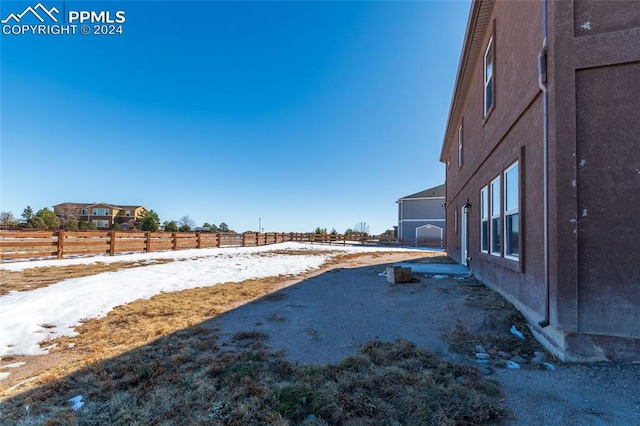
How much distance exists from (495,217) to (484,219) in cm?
92

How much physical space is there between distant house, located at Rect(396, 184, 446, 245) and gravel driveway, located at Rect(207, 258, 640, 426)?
78.6 feet

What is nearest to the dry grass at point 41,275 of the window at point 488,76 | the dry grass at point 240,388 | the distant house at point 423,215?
the dry grass at point 240,388

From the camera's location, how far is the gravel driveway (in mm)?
2119

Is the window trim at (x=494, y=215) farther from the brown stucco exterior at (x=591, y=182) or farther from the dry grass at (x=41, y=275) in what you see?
the dry grass at (x=41, y=275)

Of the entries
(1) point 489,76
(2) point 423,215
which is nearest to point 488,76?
(1) point 489,76

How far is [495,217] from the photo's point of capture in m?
5.64

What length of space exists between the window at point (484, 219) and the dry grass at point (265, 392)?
14.1ft

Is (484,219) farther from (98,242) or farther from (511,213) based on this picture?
(98,242)

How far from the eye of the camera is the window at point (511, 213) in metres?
4.43

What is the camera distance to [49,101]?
35.4ft

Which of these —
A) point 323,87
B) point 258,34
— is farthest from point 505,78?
point 323,87

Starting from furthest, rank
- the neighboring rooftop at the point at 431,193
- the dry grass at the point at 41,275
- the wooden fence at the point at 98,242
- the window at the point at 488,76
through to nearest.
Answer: the neighboring rooftop at the point at 431,193
the wooden fence at the point at 98,242
the dry grass at the point at 41,275
the window at the point at 488,76

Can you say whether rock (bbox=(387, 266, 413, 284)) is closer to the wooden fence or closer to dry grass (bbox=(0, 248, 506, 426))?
dry grass (bbox=(0, 248, 506, 426))

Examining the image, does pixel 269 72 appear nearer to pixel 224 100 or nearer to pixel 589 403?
pixel 224 100
